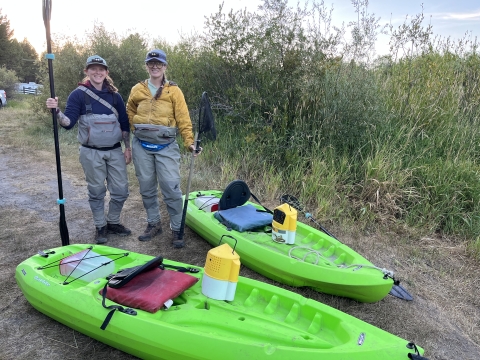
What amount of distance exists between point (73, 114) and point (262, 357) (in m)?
2.99

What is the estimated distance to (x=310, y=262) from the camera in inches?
136

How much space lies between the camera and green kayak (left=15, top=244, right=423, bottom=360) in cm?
227

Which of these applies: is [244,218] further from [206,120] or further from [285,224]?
[206,120]

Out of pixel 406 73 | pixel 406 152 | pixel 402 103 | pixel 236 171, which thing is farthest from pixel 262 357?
pixel 406 73

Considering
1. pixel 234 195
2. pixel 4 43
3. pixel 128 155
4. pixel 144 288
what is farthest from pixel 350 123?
pixel 4 43

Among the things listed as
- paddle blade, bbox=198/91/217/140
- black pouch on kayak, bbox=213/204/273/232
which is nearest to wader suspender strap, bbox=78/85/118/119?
paddle blade, bbox=198/91/217/140

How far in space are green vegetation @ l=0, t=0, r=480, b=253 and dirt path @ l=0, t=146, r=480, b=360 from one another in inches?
27.8

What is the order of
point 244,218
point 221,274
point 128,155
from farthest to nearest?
point 128,155 < point 244,218 < point 221,274

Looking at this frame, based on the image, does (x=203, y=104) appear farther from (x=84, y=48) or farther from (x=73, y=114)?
(x=84, y=48)

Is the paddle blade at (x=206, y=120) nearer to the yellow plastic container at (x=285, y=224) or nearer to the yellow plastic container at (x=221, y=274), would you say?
the yellow plastic container at (x=285, y=224)

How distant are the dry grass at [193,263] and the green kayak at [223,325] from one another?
0.20 meters

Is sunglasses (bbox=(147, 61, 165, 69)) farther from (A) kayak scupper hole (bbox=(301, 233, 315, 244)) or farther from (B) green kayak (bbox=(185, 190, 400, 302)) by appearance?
(A) kayak scupper hole (bbox=(301, 233, 315, 244))

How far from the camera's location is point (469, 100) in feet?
21.7

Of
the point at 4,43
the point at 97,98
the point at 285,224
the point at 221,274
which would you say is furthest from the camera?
the point at 4,43
